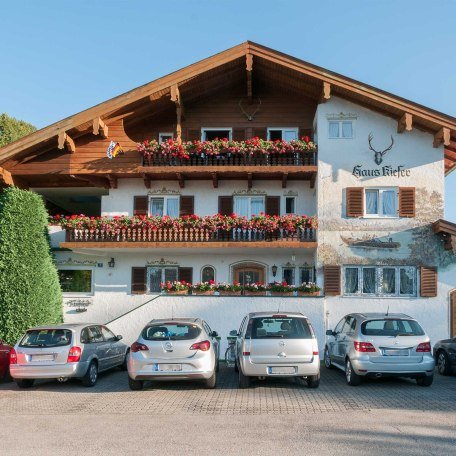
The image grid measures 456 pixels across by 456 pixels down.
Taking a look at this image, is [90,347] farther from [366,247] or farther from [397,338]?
[366,247]

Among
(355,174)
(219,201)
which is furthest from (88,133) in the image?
(355,174)

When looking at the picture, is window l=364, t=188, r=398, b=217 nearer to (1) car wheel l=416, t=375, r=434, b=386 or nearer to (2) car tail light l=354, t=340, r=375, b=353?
(1) car wheel l=416, t=375, r=434, b=386

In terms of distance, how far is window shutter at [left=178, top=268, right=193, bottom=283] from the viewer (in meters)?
22.7

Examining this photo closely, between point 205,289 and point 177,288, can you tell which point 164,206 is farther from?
point 205,289

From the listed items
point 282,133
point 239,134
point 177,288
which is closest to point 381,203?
point 282,133

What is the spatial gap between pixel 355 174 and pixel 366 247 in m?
2.81

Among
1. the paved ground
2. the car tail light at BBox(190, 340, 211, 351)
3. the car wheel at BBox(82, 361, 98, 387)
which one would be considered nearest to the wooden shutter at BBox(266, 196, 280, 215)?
the paved ground

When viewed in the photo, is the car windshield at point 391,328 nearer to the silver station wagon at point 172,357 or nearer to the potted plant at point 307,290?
the silver station wagon at point 172,357

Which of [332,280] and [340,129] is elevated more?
[340,129]

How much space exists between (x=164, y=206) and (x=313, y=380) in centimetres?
1243

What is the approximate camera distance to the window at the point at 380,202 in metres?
21.3

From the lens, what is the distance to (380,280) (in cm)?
2097

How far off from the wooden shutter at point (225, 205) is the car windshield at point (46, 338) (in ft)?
35.7

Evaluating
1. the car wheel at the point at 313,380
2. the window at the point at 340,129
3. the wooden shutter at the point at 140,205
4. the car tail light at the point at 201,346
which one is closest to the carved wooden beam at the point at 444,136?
the window at the point at 340,129
